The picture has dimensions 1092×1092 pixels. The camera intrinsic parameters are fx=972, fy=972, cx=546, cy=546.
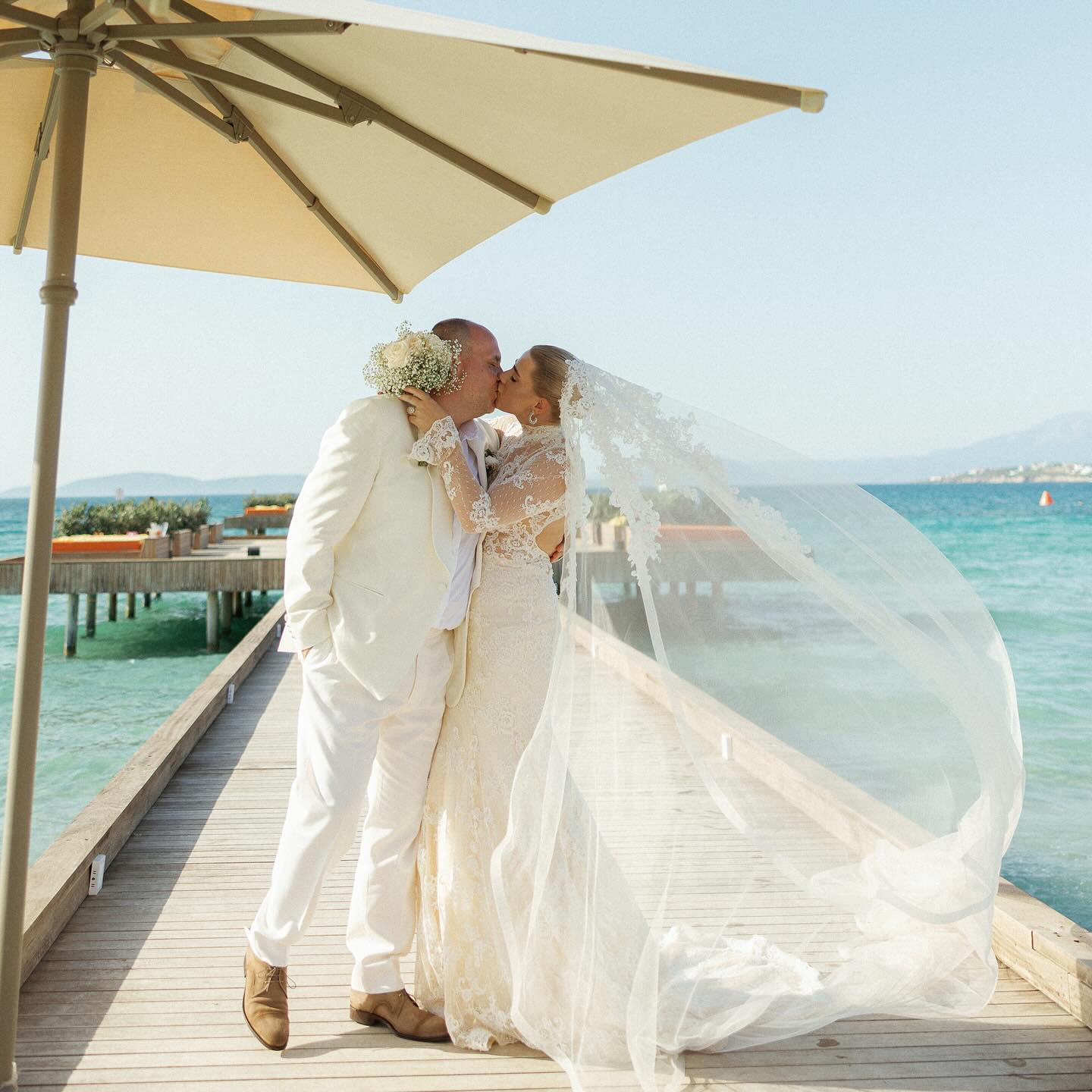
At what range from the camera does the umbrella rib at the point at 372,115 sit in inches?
91.4

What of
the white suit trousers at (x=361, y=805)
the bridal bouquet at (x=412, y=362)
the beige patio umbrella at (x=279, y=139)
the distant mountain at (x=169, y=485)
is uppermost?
the distant mountain at (x=169, y=485)

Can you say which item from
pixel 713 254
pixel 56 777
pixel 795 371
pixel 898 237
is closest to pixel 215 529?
pixel 56 777

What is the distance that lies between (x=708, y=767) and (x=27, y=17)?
2.34m

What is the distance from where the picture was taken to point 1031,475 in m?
115

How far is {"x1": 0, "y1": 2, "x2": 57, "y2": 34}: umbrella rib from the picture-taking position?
2.07 metres

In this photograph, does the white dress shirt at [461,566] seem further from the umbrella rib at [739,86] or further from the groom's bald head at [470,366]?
the umbrella rib at [739,86]

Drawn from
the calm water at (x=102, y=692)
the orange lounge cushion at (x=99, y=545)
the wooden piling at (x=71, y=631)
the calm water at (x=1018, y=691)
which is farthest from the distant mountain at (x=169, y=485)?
the orange lounge cushion at (x=99, y=545)

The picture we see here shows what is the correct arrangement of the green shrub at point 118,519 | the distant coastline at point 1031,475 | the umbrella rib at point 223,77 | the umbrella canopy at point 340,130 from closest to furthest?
the umbrella canopy at point 340,130 → the umbrella rib at point 223,77 → the green shrub at point 118,519 → the distant coastline at point 1031,475

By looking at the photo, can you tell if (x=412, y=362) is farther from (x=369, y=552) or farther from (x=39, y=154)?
(x=39, y=154)

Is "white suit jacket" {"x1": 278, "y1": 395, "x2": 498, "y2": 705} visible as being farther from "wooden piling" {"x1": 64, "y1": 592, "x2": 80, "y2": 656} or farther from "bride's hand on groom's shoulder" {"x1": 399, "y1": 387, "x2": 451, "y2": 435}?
"wooden piling" {"x1": 64, "y1": 592, "x2": 80, "y2": 656}

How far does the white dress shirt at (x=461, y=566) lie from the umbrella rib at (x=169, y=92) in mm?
1069

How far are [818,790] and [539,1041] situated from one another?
0.95m

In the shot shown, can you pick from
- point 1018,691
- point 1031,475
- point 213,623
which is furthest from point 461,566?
point 1031,475

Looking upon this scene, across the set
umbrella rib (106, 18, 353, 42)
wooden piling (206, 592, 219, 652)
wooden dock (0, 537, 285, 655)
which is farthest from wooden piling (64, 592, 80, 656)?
umbrella rib (106, 18, 353, 42)
